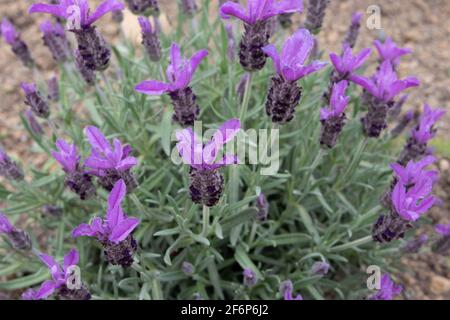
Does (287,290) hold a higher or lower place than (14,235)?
lower

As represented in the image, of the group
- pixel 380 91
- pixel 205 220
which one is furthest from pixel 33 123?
pixel 380 91

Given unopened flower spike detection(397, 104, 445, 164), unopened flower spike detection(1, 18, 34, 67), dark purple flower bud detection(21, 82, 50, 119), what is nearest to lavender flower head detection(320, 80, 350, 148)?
unopened flower spike detection(397, 104, 445, 164)

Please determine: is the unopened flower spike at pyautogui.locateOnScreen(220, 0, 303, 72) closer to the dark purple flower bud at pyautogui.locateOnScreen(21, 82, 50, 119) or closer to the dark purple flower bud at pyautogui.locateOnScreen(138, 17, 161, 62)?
the dark purple flower bud at pyautogui.locateOnScreen(138, 17, 161, 62)

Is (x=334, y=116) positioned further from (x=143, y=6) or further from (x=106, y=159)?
(x=143, y=6)

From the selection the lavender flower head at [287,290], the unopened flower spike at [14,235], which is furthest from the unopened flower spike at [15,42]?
the lavender flower head at [287,290]

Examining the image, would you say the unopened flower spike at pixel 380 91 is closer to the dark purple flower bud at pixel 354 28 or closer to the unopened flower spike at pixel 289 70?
the unopened flower spike at pixel 289 70

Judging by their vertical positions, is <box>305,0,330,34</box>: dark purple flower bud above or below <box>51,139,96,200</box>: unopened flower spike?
above
